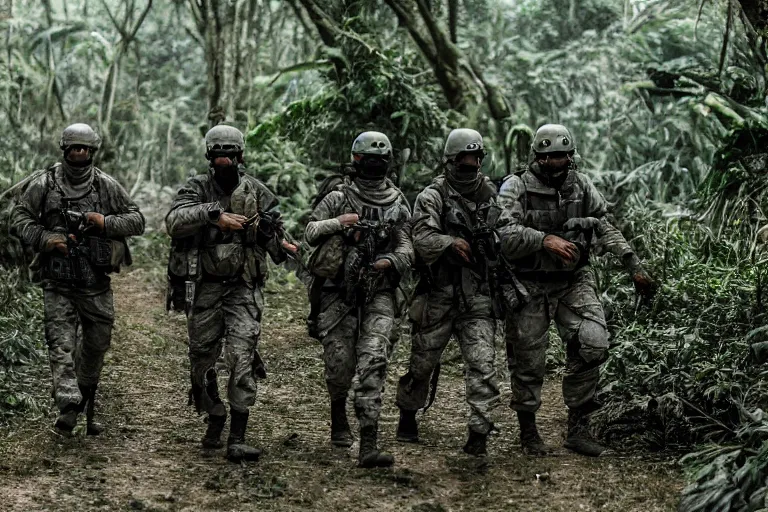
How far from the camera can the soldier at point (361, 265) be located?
21.3ft

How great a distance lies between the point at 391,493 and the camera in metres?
5.75

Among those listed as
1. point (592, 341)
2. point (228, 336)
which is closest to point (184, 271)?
point (228, 336)

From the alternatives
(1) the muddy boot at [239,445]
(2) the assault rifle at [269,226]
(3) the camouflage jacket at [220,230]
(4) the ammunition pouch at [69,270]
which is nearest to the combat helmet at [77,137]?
(4) the ammunition pouch at [69,270]

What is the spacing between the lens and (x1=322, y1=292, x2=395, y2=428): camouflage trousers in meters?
6.36

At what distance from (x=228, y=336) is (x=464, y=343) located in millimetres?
1436

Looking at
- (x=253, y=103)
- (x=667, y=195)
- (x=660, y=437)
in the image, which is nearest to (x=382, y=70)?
(x=667, y=195)

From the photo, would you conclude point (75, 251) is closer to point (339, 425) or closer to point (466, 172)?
point (339, 425)

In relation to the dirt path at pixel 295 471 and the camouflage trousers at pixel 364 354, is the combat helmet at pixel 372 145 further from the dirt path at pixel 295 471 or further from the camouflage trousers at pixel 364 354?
the dirt path at pixel 295 471

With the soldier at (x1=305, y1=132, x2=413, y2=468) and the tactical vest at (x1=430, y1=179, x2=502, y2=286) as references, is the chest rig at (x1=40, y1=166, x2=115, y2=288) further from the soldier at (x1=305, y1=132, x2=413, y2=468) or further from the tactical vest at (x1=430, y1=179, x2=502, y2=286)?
the tactical vest at (x1=430, y1=179, x2=502, y2=286)

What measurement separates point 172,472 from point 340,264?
1.55m

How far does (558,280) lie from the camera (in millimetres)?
6809

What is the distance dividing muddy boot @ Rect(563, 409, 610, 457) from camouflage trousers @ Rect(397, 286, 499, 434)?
567 millimetres

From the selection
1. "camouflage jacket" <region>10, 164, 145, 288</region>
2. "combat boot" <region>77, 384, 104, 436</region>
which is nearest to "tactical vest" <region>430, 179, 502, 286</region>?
"camouflage jacket" <region>10, 164, 145, 288</region>

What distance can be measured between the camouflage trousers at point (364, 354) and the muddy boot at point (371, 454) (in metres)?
0.05
